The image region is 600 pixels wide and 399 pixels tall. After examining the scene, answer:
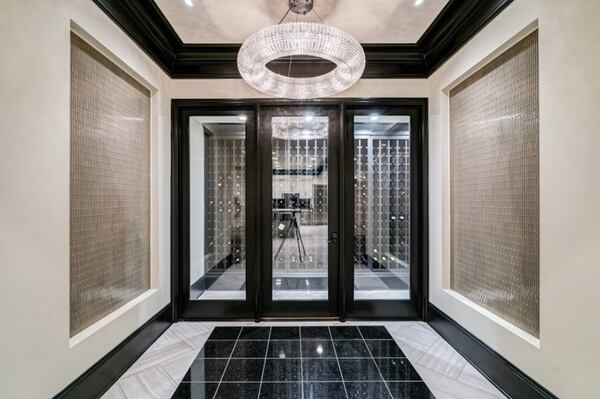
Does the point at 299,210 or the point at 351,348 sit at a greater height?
the point at 299,210

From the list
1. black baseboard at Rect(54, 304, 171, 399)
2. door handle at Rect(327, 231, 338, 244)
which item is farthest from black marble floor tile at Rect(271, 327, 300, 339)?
black baseboard at Rect(54, 304, 171, 399)

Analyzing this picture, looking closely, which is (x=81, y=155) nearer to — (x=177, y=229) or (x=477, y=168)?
(x=177, y=229)

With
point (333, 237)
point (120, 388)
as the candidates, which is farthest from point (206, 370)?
point (333, 237)

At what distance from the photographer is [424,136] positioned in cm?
335

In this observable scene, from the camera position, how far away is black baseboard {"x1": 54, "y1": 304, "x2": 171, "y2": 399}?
1929 millimetres

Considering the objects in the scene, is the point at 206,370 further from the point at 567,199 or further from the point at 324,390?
the point at 567,199

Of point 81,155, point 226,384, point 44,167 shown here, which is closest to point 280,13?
point 81,155

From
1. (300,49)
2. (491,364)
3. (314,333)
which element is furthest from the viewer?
(314,333)

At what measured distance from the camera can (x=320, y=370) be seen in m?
2.40

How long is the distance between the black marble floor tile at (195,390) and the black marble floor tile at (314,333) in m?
1.05

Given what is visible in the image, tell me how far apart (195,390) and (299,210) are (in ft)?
6.66

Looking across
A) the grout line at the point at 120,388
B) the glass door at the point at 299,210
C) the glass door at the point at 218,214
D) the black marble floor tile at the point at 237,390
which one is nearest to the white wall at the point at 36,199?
the grout line at the point at 120,388

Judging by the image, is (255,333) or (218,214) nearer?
(255,333)

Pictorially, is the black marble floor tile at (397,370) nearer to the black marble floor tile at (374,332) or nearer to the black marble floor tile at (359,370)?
the black marble floor tile at (359,370)
